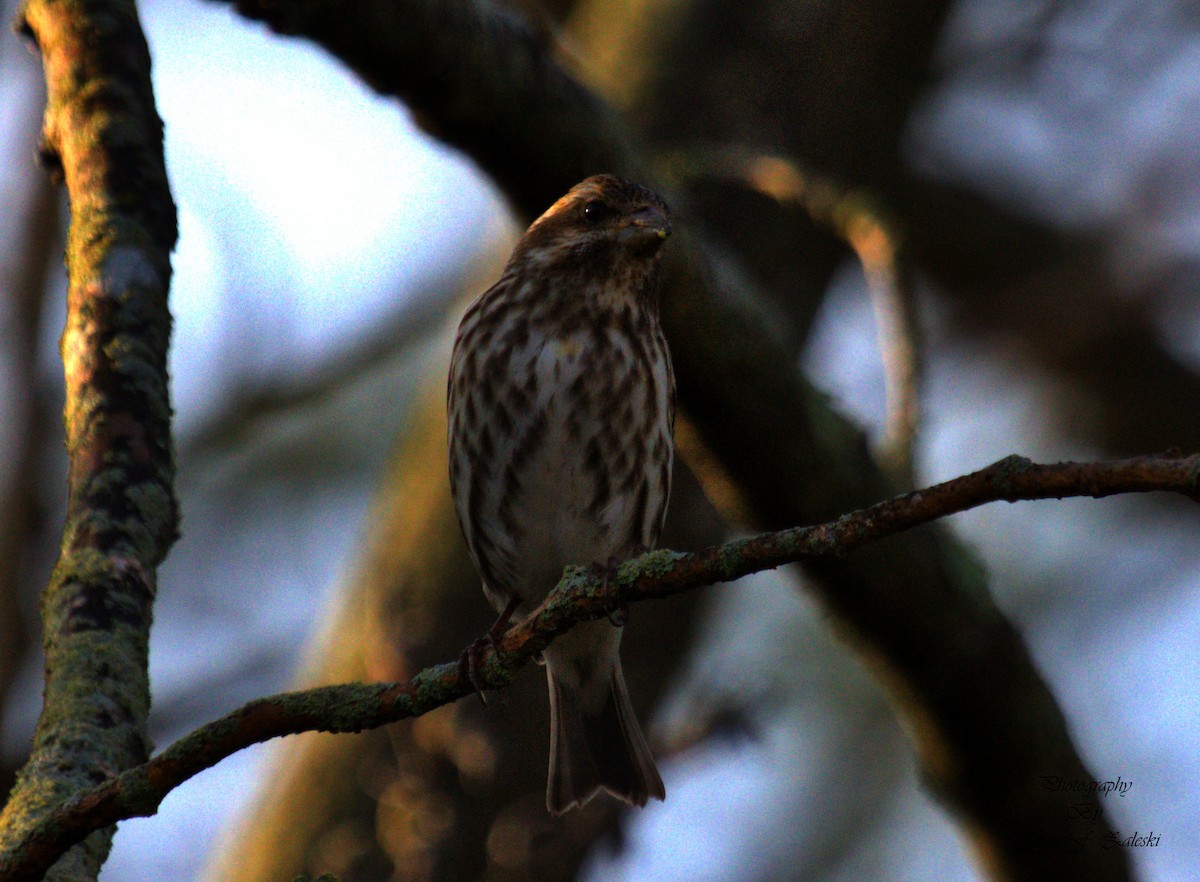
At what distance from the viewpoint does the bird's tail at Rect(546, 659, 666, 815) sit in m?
5.16

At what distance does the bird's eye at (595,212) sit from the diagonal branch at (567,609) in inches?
87.3

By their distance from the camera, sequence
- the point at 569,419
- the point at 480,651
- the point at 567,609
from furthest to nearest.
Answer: the point at 569,419, the point at 480,651, the point at 567,609

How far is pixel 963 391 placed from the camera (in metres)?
9.70

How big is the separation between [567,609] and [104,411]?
121cm

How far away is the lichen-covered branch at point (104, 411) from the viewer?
2.78 meters

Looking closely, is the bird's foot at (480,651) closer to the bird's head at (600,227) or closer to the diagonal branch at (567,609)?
the diagonal branch at (567,609)

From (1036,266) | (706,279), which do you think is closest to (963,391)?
(1036,266)

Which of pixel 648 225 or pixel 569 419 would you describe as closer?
pixel 648 225

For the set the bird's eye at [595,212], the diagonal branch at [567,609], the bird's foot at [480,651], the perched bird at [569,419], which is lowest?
the diagonal branch at [567,609]

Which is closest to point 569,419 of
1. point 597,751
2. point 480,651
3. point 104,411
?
point 480,651

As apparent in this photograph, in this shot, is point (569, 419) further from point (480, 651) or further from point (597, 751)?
point (597, 751)

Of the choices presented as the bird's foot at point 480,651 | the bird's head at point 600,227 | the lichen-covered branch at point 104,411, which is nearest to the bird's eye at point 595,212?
the bird's head at point 600,227

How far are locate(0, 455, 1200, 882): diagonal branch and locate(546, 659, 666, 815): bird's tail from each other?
2.35 meters

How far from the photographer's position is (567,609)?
2762 millimetres
